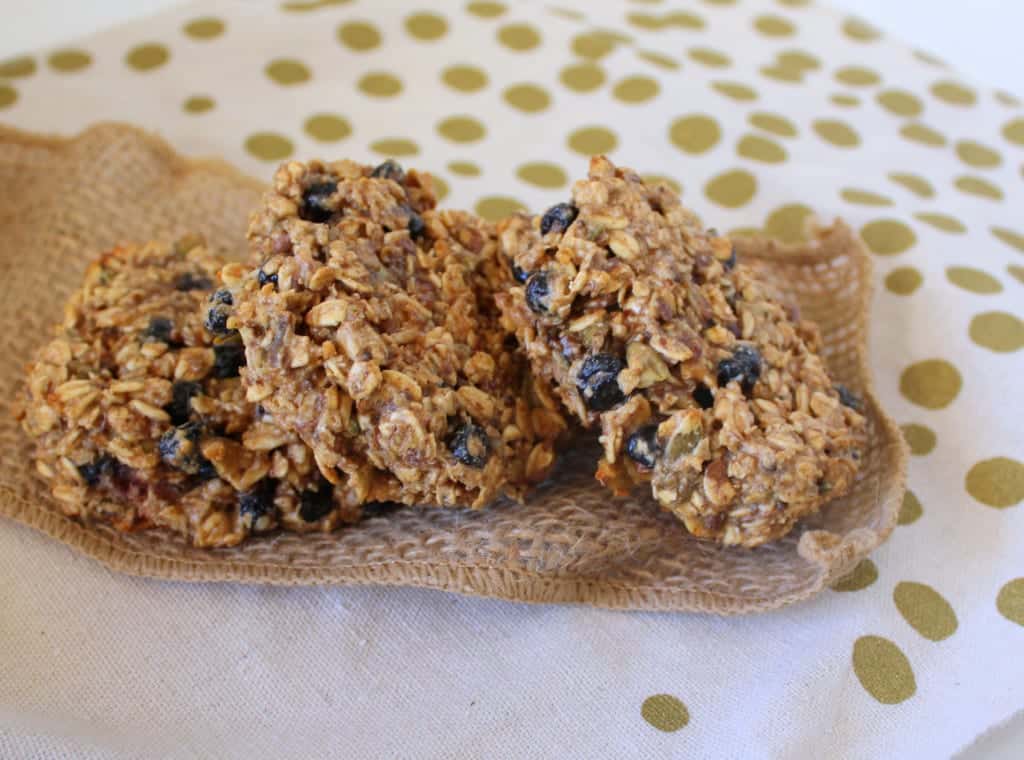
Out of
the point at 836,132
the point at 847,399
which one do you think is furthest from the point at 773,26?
the point at 847,399

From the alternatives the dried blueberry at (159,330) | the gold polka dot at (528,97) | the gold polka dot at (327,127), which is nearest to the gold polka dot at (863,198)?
the gold polka dot at (528,97)

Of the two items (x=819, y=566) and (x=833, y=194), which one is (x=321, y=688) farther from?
(x=833, y=194)

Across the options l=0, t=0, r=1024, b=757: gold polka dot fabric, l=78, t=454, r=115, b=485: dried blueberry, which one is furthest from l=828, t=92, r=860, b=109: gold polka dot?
l=78, t=454, r=115, b=485: dried blueberry

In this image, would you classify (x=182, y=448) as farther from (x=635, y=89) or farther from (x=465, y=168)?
(x=635, y=89)

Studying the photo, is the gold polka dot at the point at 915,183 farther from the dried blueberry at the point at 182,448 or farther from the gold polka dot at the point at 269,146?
the dried blueberry at the point at 182,448

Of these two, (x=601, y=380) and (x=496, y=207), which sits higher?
(x=601, y=380)

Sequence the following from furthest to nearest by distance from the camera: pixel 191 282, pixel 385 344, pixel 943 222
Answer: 1. pixel 943 222
2. pixel 191 282
3. pixel 385 344

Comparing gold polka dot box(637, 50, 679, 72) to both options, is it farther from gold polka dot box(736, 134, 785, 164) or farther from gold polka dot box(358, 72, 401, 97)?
gold polka dot box(358, 72, 401, 97)
